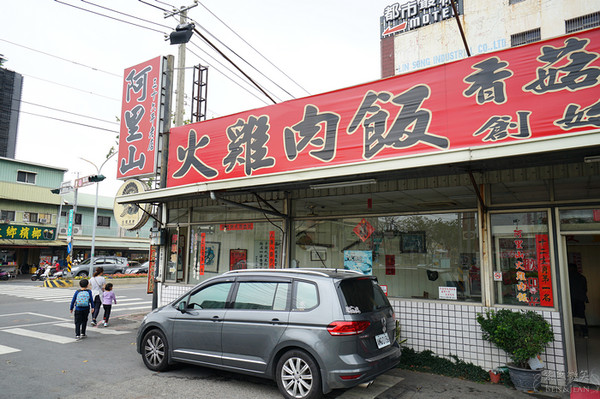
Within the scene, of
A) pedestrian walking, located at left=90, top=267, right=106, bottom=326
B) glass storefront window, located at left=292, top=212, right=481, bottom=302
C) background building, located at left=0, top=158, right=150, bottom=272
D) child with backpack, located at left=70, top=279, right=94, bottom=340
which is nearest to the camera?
glass storefront window, located at left=292, top=212, right=481, bottom=302

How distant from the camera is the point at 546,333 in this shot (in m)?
5.60

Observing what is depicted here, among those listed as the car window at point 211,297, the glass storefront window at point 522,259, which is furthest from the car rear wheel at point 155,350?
the glass storefront window at point 522,259

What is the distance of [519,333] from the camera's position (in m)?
5.63

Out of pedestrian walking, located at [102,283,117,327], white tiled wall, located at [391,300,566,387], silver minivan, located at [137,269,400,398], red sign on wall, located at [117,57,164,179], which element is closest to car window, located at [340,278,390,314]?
silver minivan, located at [137,269,400,398]

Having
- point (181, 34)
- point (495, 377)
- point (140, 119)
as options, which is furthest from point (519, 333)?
point (140, 119)

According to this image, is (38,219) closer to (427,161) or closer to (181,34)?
(181,34)

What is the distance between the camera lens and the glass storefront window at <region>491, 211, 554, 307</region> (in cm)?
617

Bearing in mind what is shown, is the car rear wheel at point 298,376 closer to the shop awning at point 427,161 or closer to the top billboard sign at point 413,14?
the shop awning at point 427,161

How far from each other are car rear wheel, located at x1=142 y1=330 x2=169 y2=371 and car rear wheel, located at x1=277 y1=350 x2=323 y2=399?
2250 millimetres

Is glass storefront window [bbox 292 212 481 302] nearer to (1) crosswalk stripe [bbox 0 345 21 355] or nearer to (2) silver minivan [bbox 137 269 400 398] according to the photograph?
(2) silver minivan [bbox 137 269 400 398]

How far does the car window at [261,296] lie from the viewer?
5.38m

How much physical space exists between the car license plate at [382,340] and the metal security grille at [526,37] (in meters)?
16.0

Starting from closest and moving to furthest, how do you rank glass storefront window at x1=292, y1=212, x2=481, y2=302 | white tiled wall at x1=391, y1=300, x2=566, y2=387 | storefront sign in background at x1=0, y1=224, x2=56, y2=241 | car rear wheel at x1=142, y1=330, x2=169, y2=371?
1. white tiled wall at x1=391, y1=300, x2=566, y2=387
2. car rear wheel at x1=142, y1=330, x2=169, y2=371
3. glass storefront window at x1=292, y1=212, x2=481, y2=302
4. storefront sign in background at x1=0, y1=224, x2=56, y2=241

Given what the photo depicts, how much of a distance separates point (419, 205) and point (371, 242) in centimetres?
128
